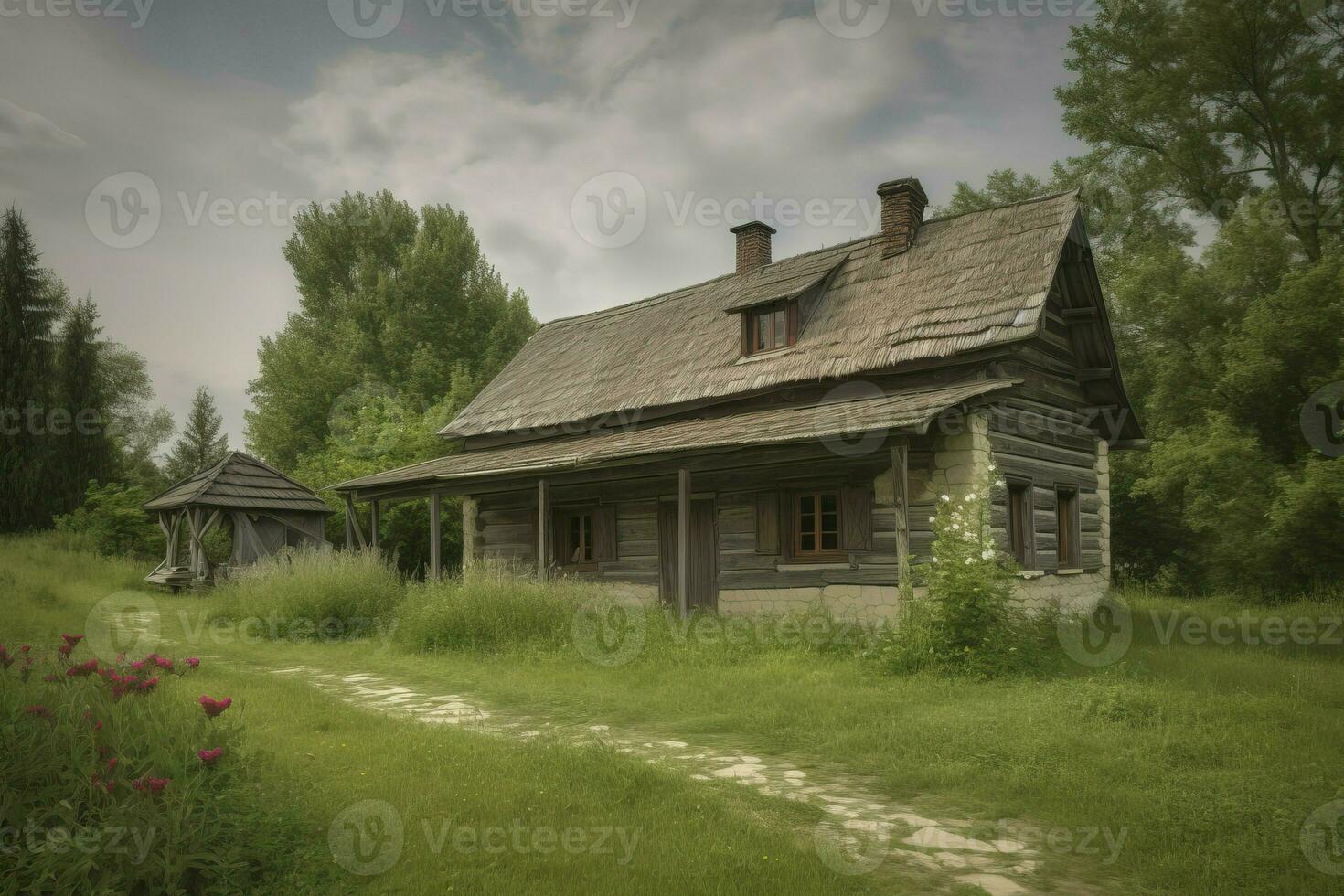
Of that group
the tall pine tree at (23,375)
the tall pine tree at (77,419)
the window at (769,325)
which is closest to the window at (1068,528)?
the window at (769,325)

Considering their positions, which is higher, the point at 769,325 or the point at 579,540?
the point at 769,325

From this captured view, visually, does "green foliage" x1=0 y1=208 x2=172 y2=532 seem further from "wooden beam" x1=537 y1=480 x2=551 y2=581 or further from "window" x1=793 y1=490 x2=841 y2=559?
"window" x1=793 y1=490 x2=841 y2=559

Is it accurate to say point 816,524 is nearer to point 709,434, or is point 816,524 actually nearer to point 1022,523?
point 709,434

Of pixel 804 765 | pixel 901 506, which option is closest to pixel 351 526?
pixel 901 506

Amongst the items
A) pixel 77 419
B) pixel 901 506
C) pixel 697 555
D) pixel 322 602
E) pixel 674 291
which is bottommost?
pixel 322 602

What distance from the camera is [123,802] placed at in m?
3.47

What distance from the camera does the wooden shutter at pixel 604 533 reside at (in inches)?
580

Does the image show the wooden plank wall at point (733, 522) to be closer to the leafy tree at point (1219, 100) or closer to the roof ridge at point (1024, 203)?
the roof ridge at point (1024, 203)

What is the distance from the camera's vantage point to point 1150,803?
15.3 ft

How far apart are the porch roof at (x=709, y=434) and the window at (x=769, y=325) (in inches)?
62.6

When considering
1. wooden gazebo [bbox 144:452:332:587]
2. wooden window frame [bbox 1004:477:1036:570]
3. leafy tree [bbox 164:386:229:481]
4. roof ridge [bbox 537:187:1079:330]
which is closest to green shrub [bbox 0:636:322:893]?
wooden window frame [bbox 1004:477:1036:570]

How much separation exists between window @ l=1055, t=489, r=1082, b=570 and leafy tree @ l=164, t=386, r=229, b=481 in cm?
3538

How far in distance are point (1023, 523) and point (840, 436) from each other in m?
4.14

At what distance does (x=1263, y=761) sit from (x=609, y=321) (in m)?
16.7
